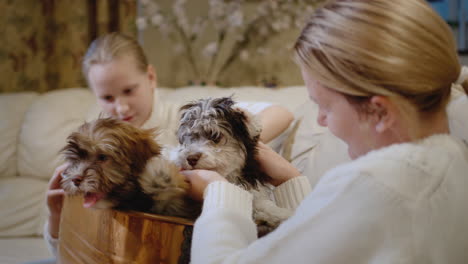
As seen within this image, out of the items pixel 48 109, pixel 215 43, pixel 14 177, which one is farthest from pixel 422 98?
pixel 14 177

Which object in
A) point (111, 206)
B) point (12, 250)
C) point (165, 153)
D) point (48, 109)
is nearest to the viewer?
point (111, 206)

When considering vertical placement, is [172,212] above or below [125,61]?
below

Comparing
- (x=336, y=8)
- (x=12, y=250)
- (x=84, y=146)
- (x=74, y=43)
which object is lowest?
(x=12, y=250)

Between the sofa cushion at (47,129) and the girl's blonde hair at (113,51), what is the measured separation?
3.04 feet

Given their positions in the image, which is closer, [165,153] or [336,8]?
[336,8]

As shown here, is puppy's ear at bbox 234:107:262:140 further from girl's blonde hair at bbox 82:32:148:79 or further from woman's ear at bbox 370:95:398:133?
girl's blonde hair at bbox 82:32:148:79

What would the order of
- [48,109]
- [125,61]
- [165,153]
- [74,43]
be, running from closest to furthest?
1. [165,153]
2. [125,61]
3. [48,109]
4. [74,43]

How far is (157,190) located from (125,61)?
0.89 m

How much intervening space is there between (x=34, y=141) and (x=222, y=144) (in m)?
1.91

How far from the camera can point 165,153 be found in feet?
3.73

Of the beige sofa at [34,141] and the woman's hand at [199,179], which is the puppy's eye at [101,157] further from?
the beige sofa at [34,141]

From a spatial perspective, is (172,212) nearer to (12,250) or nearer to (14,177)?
(12,250)

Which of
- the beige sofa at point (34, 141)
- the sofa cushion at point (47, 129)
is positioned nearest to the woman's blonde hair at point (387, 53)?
the beige sofa at point (34, 141)

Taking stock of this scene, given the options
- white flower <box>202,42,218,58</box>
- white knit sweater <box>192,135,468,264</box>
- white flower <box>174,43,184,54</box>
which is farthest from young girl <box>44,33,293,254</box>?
white flower <box>174,43,184,54</box>
